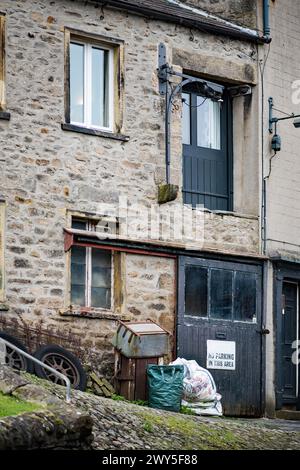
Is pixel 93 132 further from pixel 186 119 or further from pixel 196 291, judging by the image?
pixel 196 291

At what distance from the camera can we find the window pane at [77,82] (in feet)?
75.1

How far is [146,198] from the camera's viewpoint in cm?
2341

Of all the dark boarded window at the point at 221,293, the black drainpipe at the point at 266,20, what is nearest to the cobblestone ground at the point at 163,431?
the dark boarded window at the point at 221,293

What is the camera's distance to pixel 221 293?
24312 millimetres

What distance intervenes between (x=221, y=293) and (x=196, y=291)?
0.59 m

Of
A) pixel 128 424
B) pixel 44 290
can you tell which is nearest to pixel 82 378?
pixel 44 290

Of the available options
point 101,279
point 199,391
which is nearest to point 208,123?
point 101,279

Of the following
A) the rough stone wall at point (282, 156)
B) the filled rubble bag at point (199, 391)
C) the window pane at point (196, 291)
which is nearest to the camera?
the filled rubble bag at point (199, 391)

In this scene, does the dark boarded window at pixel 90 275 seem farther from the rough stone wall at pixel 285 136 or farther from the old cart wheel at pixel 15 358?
the rough stone wall at pixel 285 136

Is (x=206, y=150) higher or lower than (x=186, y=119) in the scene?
lower

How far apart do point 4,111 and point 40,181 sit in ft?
4.11

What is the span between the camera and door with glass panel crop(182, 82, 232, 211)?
2480cm

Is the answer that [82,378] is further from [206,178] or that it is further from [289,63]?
[289,63]

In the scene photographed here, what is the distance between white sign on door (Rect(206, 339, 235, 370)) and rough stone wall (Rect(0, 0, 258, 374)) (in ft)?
3.41
